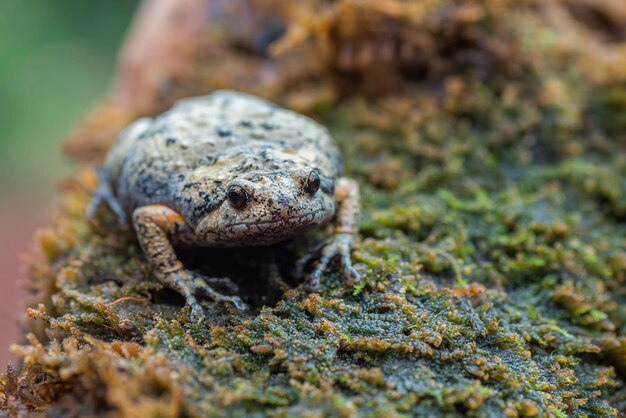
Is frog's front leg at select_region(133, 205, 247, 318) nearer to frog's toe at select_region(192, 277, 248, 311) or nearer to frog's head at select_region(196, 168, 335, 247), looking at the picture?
frog's toe at select_region(192, 277, 248, 311)

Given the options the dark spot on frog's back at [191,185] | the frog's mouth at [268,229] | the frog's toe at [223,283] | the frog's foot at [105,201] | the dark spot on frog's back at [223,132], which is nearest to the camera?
the frog's mouth at [268,229]

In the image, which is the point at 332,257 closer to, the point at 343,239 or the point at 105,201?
the point at 343,239

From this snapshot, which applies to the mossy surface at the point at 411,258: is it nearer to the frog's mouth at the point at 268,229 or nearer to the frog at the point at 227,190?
the frog at the point at 227,190

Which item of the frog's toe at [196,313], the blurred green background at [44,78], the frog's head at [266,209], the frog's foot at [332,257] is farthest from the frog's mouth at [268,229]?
the blurred green background at [44,78]

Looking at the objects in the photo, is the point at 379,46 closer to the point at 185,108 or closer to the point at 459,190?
the point at 459,190

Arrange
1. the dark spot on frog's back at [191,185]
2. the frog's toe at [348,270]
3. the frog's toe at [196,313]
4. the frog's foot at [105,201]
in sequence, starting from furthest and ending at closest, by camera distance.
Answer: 1. the frog's foot at [105,201]
2. the dark spot on frog's back at [191,185]
3. the frog's toe at [348,270]
4. the frog's toe at [196,313]

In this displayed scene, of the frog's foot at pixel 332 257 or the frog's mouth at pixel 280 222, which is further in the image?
the frog's foot at pixel 332 257

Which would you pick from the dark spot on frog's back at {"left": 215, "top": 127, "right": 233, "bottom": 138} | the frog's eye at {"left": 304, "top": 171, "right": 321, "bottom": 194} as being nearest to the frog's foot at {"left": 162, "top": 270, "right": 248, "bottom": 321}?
the frog's eye at {"left": 304, "top": 171, "right": 321, "bottom": 194}

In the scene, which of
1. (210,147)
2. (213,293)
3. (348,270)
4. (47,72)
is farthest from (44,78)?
(348,270)

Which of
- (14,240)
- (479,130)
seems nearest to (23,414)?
(479,130)
